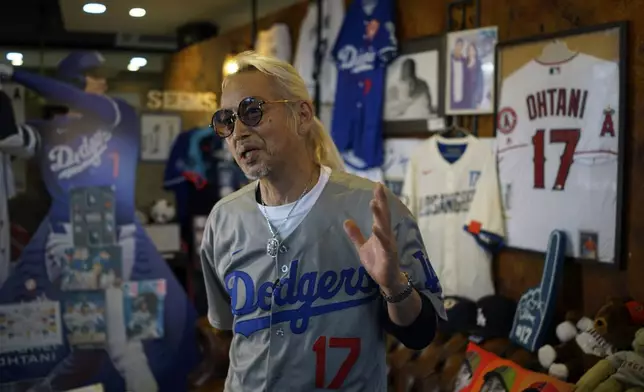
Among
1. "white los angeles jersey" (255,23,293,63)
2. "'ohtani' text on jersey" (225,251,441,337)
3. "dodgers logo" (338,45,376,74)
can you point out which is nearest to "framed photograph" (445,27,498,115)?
"dodgers logo" (338,45,376,74)

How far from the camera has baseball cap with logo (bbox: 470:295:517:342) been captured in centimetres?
288

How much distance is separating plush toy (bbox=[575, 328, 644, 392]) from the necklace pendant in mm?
1113

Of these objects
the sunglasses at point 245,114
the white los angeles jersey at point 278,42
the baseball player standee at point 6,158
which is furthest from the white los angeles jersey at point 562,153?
the baseball player standee at point 6,158

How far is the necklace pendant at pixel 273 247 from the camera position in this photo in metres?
1.63

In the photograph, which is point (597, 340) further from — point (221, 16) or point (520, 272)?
point (221, 16)

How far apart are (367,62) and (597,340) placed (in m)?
1.77

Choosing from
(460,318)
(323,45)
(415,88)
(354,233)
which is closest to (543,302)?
(460,318)

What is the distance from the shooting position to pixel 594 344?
2408 mm

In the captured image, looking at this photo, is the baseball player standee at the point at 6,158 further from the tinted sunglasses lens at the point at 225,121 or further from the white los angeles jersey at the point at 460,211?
the tinted sunglasses lens at the point at 225,121

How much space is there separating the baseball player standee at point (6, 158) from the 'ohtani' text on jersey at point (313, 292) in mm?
2317

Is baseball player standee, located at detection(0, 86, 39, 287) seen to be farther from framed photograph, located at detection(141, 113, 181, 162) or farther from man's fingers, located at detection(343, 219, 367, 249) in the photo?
man's fingers, located at detection(343, 219, 367, 249)

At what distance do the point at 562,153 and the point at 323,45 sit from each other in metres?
1.63

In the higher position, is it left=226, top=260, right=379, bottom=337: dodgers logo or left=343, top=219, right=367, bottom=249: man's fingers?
left=343, top=219, right=367, bottom=249: man's fingers

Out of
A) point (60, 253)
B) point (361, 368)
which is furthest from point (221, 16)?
point (361, 368)
